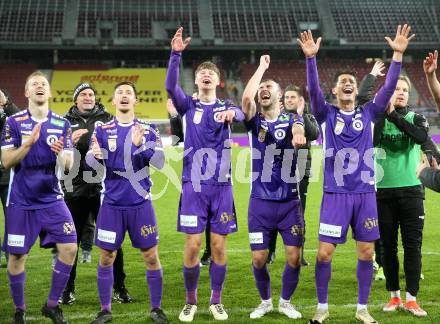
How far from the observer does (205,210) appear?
20.7 ft

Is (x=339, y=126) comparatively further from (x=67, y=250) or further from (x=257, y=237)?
(x=67, y=250)

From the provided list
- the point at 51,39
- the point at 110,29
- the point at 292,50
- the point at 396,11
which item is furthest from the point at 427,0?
the point at 51,39

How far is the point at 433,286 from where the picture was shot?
754 centimetres

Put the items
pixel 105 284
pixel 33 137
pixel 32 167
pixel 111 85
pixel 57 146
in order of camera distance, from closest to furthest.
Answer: pixel 33 137, pixel 57 146, pixel 32 167, pixel 105 284, pixel 111 85

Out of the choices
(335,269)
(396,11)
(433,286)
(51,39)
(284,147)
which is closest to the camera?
(284,147)

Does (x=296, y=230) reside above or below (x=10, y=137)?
below

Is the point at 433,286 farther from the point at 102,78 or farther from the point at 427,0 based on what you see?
the point at 427,0

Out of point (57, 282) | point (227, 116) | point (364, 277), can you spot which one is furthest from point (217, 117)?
point (57, 282)

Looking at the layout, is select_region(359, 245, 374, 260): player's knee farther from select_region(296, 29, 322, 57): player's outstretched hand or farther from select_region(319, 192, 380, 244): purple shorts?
select_region(296, 29, 322, 57): player's outstretched hand

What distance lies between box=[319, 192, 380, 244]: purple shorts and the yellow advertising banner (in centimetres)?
3348

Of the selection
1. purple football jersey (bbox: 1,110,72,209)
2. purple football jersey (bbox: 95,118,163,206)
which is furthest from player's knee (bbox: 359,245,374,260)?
purple football jersey (bbox: 1,110,72,209)

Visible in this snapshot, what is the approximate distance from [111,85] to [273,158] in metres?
34.9

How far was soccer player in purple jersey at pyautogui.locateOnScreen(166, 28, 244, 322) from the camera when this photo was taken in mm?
6277

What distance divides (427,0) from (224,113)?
42838 mm
